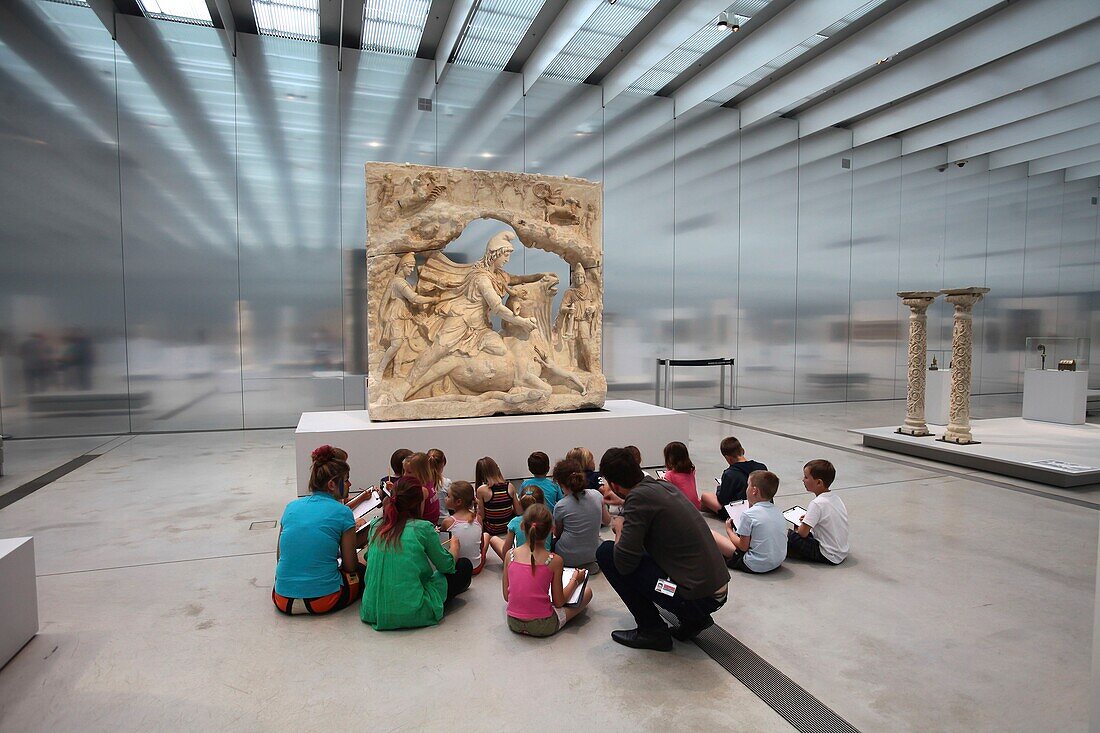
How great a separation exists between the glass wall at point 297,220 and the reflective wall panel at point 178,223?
29 millimetres

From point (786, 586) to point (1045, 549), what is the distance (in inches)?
86.0

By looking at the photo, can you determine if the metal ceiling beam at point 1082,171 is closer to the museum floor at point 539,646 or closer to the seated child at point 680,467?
the museum floor at point 539,646

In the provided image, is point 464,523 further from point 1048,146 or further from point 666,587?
point 1048,146

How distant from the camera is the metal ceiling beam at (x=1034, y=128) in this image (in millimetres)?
10789

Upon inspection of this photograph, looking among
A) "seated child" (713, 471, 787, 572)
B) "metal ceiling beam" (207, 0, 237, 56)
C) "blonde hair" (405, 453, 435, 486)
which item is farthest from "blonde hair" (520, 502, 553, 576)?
"metal ceiling beam" (207, 0, 237, 56)

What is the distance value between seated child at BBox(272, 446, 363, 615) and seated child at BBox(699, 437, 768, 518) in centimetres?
283

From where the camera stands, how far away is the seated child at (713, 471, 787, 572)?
4.02 meters

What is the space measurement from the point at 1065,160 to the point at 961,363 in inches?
397

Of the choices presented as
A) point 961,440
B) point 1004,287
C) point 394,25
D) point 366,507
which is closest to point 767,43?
point 394,25

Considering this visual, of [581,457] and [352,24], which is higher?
[352,24]

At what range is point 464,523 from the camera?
386cm

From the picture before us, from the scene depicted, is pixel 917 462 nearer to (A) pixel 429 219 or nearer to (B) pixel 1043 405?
(B) pixel 1043 405

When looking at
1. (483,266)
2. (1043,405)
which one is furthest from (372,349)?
(1043,405)

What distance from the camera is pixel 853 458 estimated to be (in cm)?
767
